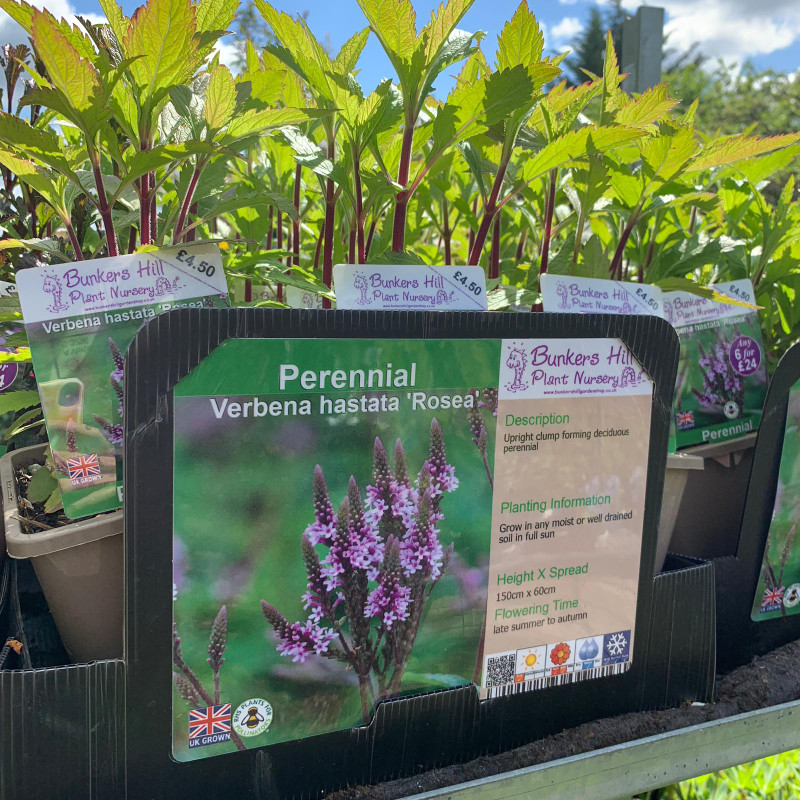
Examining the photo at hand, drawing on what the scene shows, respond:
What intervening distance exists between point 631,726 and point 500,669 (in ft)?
0.56

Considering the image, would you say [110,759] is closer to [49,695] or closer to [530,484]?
[49,695]

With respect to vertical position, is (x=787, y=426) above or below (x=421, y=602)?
above

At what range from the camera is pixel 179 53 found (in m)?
0.55

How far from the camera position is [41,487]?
60 centimetres

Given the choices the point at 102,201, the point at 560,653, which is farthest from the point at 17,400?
the point at 560,653

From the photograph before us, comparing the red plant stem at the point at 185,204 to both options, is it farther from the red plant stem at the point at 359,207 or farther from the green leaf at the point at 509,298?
the green leaf at the point at 509,298

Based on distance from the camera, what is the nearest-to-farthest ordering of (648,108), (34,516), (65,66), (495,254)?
(65,66) < (34,516) < (648,108) < (495,254)

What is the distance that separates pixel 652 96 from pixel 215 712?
68 cm

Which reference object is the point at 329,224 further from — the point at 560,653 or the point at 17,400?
the point at 560,653

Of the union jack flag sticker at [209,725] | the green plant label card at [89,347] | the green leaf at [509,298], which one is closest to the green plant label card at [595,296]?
the green leaf at [509,298]

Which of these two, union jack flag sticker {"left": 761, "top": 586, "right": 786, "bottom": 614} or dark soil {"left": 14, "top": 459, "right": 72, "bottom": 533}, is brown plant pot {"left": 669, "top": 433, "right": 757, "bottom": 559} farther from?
dark soil {"left": 14, "top": 459, "right": 72, "bottom": 533}

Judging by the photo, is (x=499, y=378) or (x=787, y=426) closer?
(x=499, y=378)

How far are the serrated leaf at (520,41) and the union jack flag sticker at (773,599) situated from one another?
653 millimetres

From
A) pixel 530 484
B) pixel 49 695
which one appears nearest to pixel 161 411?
pixel 49 695
